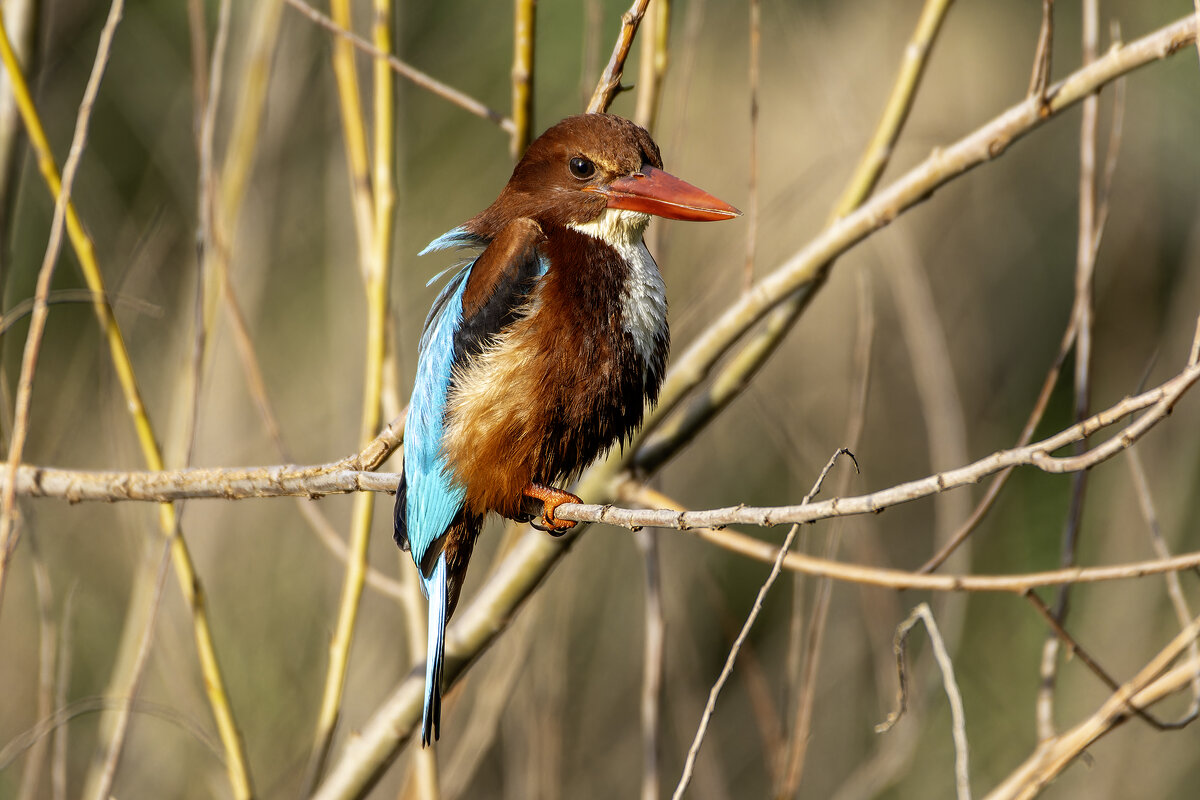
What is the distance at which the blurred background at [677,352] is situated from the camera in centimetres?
423

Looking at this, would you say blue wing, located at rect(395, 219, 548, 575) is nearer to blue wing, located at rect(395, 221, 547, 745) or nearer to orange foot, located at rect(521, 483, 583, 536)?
blue wing, located at rect(395, 221, 547, 745)

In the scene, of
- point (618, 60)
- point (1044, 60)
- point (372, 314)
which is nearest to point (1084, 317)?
point (1044, 60)

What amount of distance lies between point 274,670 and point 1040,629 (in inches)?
185

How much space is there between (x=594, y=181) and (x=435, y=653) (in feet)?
3.35

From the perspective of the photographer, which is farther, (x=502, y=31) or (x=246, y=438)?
(x=502, y=31)

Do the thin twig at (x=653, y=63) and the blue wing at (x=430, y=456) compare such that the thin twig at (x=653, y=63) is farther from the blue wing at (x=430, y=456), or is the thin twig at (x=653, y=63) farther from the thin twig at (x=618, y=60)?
the blue wing at (x=430, y=456)

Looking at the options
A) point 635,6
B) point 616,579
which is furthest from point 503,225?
point 616,579

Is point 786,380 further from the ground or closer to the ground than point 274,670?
further from the ground

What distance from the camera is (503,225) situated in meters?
2.33

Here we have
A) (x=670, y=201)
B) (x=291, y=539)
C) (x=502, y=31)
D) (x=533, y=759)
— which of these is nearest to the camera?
(x=670, y=201)

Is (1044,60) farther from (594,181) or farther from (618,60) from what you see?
(594,181)

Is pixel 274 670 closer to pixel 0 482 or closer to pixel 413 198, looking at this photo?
pixel 413 198

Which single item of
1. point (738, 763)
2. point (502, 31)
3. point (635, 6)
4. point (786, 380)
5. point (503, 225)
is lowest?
point (738, 763)

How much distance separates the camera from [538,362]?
209 centimetres
